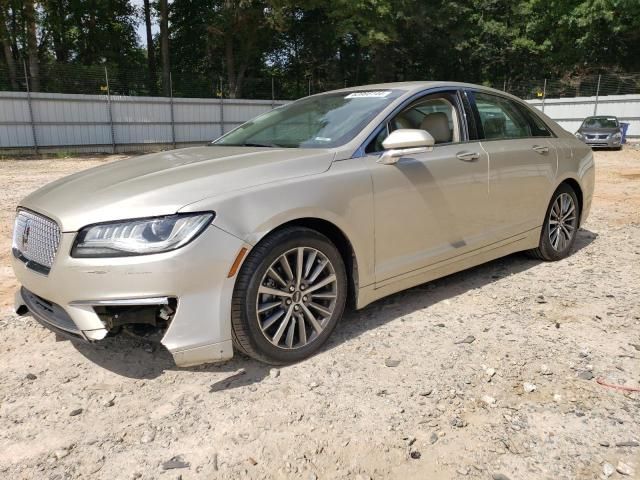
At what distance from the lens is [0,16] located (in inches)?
837

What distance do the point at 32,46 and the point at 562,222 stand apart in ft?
69.5

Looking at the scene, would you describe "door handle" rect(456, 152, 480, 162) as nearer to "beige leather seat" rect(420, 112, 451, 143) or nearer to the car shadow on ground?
"beige leather seat" rect(420, 112, 451, 143)

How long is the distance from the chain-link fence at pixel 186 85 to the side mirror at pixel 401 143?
1774 cm

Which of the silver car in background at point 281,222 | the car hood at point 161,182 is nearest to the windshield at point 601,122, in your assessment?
the silver car in background at point 281,222

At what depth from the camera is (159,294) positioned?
2.55 metres

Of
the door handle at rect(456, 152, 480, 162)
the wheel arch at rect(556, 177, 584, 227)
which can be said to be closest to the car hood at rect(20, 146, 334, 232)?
the door handle at rect(456, 152, 480, 162)

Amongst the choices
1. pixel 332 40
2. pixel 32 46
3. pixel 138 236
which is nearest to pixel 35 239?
pixel 138 236

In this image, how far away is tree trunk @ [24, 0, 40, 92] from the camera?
18.0 metres

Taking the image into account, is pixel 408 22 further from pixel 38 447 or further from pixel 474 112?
pixel 38 447

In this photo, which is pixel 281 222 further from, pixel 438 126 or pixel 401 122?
pixel 438 126

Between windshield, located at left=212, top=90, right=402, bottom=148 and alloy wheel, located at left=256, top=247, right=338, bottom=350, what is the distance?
0.78m

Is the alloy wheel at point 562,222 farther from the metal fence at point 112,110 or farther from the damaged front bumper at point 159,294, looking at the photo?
the metal fence at point 112,110

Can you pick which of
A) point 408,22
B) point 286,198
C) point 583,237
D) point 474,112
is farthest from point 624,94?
point 286,198

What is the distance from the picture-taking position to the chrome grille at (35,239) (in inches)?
108
